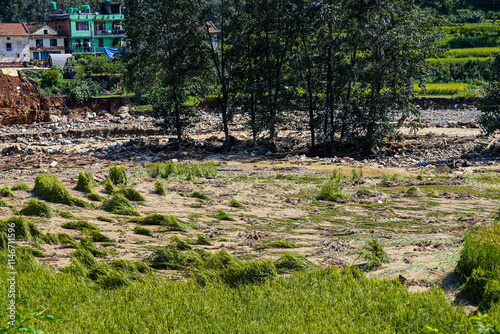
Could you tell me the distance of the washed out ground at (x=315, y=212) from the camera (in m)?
7.96

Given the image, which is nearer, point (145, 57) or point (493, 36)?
point (145, 57)

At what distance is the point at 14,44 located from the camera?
53.8m

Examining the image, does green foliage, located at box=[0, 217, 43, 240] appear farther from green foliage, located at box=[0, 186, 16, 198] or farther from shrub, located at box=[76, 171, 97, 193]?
shrub, located at box=[76, 171, 97, 193]

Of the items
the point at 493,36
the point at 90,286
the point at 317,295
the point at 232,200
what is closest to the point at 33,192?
the point at 232,200

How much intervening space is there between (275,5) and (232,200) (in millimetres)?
12819

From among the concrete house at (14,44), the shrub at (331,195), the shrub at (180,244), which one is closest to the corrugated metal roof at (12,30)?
the concrete house at (14,44)

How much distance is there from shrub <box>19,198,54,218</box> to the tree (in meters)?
14.3

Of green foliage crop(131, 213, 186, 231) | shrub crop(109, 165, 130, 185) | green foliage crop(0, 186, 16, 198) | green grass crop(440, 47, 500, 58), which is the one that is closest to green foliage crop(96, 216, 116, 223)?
green foliage crop(131, 213, 186, 231)

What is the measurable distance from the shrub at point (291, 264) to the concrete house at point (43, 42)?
55581mm

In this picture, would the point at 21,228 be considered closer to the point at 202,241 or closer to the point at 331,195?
the point at 202,241

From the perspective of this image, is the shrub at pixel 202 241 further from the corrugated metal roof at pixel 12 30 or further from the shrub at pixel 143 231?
the corrugated metal roof at pixel 12 30

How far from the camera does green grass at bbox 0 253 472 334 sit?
527 cm

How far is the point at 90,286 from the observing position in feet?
21.5

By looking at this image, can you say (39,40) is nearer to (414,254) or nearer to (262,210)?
(262,210)
